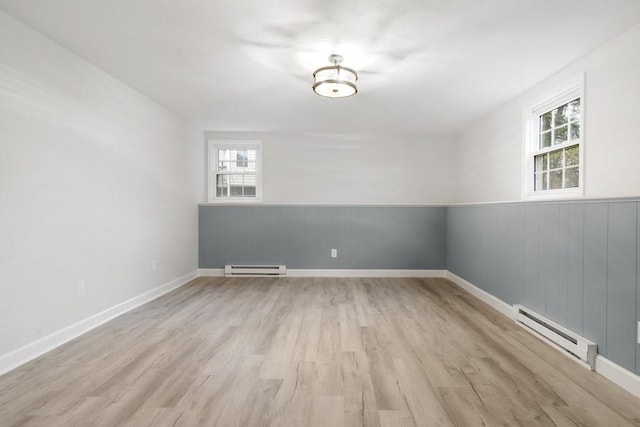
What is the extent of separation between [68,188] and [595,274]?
4.09 m

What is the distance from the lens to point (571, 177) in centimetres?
290

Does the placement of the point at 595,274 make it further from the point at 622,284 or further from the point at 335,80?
the point at 335,80

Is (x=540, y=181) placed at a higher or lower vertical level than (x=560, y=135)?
lower

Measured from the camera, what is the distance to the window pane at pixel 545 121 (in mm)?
3208

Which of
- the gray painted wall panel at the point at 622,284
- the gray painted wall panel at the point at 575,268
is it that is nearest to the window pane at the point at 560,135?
the gray painted wall panel at the point at 575,268

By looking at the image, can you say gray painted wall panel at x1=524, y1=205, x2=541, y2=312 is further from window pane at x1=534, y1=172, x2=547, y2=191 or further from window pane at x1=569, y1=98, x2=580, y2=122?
window pane at x1=569, y1=98, x2=580, y2=122

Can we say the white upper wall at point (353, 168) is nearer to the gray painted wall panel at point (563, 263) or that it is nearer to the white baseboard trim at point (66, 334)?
the white baseboard trim at point (66, 334)

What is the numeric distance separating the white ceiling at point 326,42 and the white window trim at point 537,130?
0.22 meters

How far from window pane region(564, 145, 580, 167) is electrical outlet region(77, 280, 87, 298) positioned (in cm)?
459

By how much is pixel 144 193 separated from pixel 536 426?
3.96 meters

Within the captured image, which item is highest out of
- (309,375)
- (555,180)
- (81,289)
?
(555,180)

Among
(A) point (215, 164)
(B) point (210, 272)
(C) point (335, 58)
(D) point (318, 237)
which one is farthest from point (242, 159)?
(C) point (335, 58)

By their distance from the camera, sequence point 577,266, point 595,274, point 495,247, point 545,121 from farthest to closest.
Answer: point 495,247, point 545,121, point 577,266, point 595,274

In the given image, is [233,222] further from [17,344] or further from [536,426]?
[536,426]
